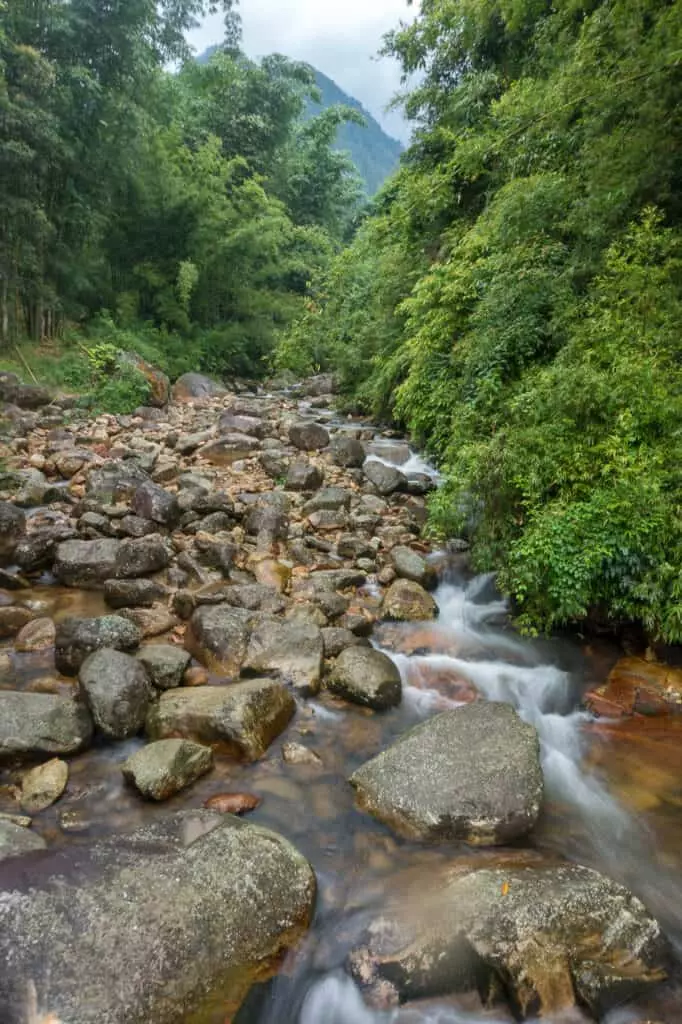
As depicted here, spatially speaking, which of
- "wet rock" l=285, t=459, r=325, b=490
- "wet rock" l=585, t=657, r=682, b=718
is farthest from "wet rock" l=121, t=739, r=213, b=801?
"wet rock" l=285, t=459, r=325, b=490

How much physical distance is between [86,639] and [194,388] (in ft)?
45.2

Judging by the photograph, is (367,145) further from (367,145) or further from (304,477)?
(304,477)

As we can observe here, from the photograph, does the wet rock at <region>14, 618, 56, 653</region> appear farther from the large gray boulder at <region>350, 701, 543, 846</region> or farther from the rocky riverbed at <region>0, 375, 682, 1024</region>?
the large gray boulder at <region>350, 701, 543, 846</region>

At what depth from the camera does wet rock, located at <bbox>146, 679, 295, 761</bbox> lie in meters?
3.81

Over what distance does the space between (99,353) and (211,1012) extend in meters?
15.3

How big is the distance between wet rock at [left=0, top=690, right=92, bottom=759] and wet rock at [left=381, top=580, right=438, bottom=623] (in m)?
2.95

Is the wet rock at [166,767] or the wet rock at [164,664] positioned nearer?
the wet rock at [166,767]

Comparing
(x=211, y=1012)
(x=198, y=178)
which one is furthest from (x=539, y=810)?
(x=198, y=178)

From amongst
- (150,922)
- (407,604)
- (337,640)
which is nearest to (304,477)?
(407,604)

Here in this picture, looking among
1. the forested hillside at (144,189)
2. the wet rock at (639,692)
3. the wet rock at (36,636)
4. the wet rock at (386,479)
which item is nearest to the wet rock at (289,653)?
the wet rock at (36,636)

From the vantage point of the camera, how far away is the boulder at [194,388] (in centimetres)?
1681

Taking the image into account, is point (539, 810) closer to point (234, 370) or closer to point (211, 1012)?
point (211, 1012)

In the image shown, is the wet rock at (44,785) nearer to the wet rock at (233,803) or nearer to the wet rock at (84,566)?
the wet rock at (233,803)

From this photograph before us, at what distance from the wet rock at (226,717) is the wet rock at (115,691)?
12 cm
